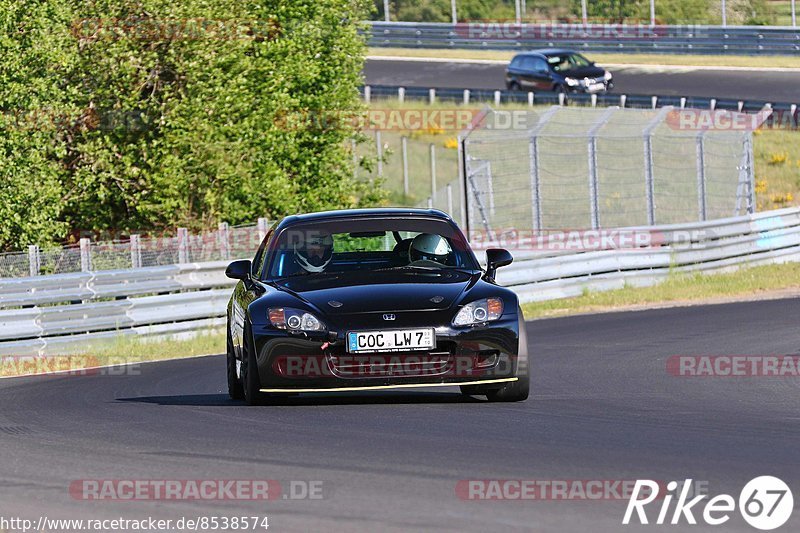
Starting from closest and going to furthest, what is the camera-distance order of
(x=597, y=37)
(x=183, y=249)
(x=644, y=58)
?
(x=183, y=249) → (x=644, y=58) → (x=597, y=37)

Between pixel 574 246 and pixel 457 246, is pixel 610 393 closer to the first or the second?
pixel 457 246

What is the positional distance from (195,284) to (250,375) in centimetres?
1011

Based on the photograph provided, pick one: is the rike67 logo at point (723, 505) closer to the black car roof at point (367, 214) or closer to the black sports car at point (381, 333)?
the black sports car at point (381, 333)

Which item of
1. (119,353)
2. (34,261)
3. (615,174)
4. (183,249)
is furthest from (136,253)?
(615,174)

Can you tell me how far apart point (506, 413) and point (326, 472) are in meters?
2.44

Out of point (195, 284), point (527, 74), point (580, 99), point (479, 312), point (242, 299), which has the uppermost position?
point (479, 312)

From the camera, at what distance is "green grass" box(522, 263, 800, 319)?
74.6 ft

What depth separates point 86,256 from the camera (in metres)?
19.4

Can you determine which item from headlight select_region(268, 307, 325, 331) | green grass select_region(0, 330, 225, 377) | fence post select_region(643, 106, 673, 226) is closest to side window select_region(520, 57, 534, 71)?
fence post select_region(643, 106, 673, 226)

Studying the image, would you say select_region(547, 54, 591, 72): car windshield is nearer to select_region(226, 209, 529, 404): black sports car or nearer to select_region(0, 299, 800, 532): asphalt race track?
select_region(0, 299, 800, 532): asphalt race track

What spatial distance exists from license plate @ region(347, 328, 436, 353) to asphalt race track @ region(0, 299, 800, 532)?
41cm

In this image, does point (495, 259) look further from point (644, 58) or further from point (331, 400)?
point (644, 58)

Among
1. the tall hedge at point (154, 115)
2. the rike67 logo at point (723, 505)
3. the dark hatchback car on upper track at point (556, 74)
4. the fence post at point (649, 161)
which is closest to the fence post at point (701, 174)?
the fence post at point (649, 161)

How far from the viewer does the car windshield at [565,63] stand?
167 feet
